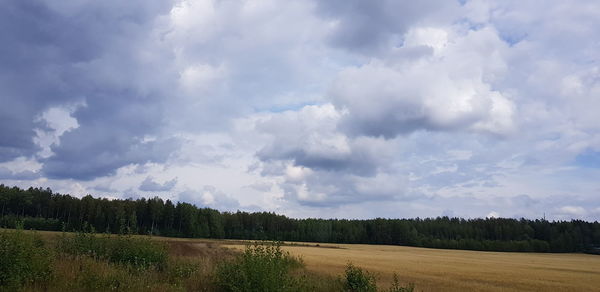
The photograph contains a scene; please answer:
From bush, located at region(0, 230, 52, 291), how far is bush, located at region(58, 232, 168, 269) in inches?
147

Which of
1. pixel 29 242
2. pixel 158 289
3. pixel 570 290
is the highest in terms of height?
pixel 29 242

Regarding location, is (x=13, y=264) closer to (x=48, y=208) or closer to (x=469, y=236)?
(x=48, y=208)

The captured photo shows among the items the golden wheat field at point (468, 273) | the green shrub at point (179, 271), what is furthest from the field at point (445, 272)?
the green shrub at point (179, 271)

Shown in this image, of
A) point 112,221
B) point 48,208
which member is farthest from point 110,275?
point 48,208

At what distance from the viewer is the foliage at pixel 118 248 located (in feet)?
56.1

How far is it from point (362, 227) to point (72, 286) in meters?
174

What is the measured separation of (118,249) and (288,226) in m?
172

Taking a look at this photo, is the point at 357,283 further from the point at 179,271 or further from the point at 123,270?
the point at 123,270

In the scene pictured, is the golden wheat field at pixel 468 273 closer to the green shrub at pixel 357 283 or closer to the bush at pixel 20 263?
the green shrub at pixel 357 283

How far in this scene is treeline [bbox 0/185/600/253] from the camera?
14350cm

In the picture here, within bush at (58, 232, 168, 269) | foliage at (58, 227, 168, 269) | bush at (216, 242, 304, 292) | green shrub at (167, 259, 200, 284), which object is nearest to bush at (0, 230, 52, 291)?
foliage at (58, 227, 168, 269)

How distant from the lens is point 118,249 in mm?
17891

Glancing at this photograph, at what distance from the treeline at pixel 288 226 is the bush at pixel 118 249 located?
113375 millimetres

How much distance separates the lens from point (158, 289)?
12.5 meters
